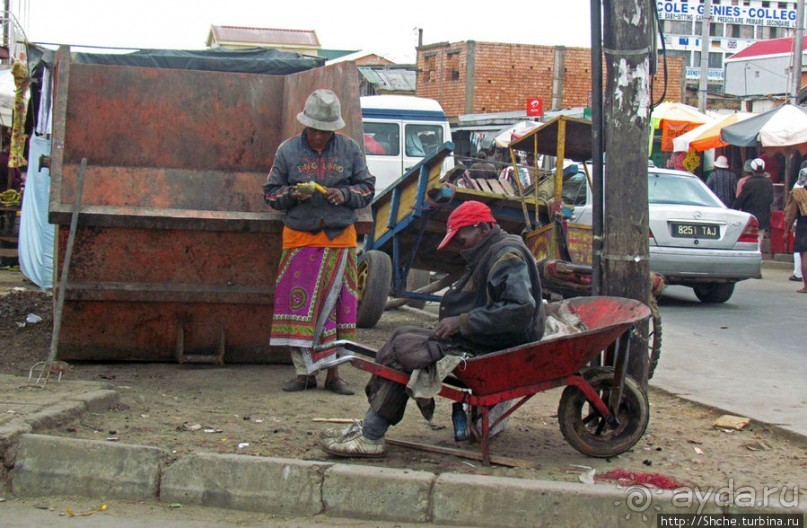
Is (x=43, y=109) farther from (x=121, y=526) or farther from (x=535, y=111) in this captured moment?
(x=535, y=111)

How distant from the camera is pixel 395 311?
35.2 ft

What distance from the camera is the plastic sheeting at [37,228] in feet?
34.3

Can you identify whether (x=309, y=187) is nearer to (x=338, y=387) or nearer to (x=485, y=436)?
(x=338, y=387)

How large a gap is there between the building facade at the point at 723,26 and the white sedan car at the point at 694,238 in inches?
2939

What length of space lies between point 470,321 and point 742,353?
189 inches

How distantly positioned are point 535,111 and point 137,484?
2074 cm

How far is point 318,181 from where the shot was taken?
596cm

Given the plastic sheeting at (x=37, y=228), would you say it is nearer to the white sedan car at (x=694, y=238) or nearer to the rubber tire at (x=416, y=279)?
the rubber tire at (x=416, y=279)

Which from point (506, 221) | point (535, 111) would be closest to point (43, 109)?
point (506, 221)

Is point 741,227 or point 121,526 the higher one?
point 741,227

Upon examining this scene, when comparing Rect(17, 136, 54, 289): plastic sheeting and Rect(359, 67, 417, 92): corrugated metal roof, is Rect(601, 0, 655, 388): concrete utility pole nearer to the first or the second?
Rect(17, 136, 54, 289): plastic sheeting

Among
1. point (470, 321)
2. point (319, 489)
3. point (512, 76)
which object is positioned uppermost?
point (512, 76)

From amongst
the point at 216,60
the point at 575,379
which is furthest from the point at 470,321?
the point at 216,60

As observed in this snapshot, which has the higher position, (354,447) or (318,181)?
(318,181)
